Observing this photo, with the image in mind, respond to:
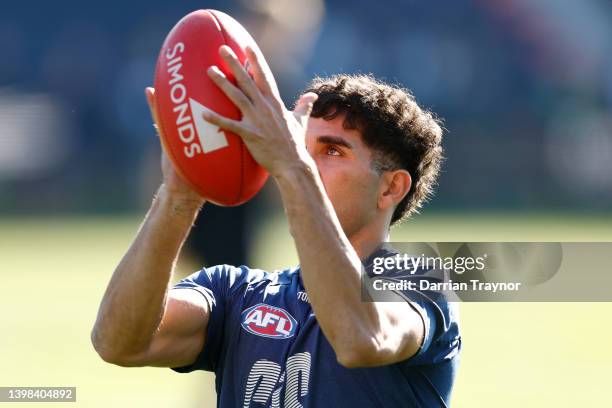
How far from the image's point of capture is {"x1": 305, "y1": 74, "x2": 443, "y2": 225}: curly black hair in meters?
3.18

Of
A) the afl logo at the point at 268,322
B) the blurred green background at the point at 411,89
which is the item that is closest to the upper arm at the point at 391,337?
the afl logo at the point at 268,322

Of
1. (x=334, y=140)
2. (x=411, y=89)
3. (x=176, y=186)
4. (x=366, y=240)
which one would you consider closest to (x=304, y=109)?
(x=176, y=186)

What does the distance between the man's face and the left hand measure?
57cm

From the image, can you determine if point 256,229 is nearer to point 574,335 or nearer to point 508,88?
point 574,335

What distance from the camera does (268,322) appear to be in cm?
302

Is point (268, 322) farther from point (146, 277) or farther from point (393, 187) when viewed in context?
point (393, 187)

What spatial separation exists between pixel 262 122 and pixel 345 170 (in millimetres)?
683

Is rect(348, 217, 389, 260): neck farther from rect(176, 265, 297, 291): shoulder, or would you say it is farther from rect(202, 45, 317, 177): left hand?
rect(202, 45, 317, 177): left hand

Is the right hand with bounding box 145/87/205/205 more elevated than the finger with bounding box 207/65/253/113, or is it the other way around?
the finger with bounding box 207/65/253/113

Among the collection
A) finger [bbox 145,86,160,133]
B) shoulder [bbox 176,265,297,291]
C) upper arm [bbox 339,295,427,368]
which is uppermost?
finger [bbox 145,86,160,133]

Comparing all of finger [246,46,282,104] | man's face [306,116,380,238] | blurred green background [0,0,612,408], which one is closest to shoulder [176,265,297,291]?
man's face [306,116,380,238]

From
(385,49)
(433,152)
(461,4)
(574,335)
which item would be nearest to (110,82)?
(385,49)

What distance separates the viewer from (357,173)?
3.10 meters

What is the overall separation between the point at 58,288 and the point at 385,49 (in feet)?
29.7
